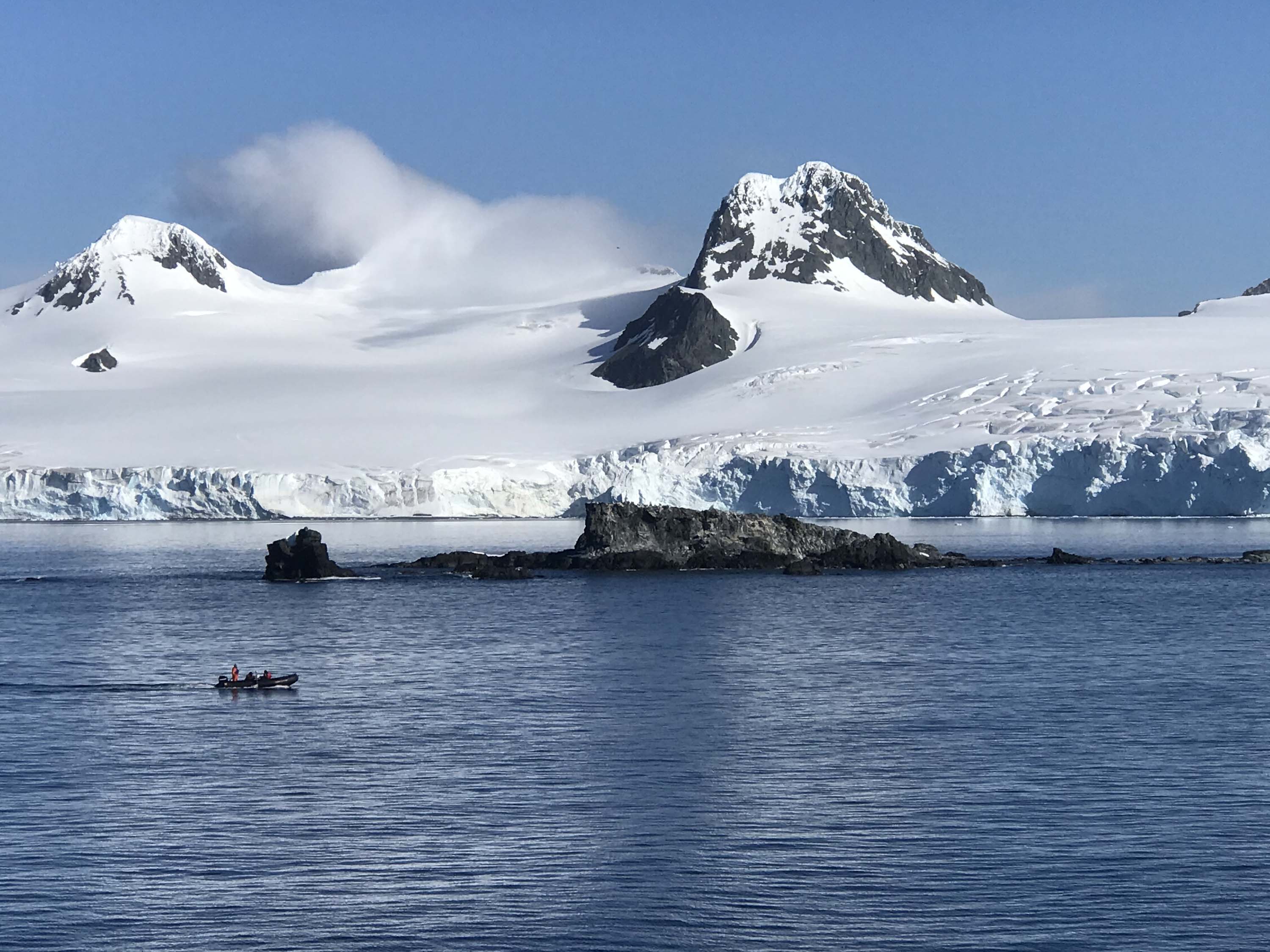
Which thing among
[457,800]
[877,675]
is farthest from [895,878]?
[877,675]

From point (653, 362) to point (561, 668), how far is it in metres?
126

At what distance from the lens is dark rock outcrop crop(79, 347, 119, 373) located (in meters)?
171

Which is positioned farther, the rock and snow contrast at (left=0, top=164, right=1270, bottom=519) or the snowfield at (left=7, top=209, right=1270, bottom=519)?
the rock and snow contrast at (left=0, top=164, right=1270, bottom=519)

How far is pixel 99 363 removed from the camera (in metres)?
172

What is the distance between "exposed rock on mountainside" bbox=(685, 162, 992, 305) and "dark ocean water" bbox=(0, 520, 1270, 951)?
5381 inches

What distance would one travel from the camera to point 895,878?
17.9 m

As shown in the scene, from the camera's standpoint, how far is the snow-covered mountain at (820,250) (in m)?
182

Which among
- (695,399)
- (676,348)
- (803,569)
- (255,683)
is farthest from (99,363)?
(255,683)

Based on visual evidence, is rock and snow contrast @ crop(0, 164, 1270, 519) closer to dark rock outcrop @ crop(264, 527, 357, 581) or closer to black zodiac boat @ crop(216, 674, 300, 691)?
dark rock outcrop @ crop(264, 527, 357, 581)

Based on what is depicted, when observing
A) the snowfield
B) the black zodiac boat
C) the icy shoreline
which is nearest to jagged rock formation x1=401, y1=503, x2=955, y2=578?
the icy shoreline

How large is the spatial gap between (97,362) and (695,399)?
6737 centimetres

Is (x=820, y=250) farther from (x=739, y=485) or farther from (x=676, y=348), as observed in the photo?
(x=739, y=485)

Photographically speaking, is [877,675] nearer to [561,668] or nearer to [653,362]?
[561,668]

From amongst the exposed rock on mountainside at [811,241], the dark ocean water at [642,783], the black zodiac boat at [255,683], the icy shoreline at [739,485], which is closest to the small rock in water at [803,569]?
the dark ocean water at [642,783]
